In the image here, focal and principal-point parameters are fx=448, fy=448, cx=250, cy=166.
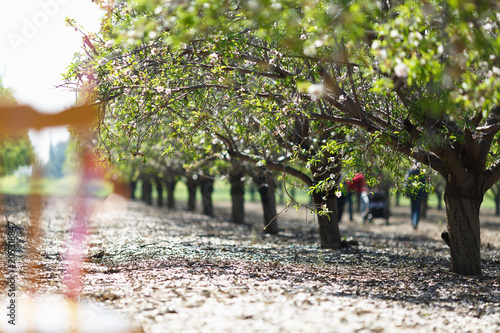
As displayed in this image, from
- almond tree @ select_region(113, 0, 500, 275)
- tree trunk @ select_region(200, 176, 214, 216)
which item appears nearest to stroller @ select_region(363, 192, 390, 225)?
tree trunk @ select_region(200, 176, 214, 216)

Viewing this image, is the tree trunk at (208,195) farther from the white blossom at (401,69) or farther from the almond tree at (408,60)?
the white blossom at (401,69)

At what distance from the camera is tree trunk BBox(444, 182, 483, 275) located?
311 inches

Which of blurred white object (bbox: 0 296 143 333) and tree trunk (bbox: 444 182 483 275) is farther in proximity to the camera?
tree trunk (bbox: 444 182 483 275)

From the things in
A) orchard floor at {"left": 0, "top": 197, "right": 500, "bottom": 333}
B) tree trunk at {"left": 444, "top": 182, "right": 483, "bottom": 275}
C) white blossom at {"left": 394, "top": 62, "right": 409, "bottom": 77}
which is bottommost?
orchard floor at {"left": 0, "top": 197, "right": 500, "bottom": 333}

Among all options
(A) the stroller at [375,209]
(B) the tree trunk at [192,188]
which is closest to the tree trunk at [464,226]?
(A) the stroller at [375,209]

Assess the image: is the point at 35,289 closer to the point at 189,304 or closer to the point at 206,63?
the point at 189,304

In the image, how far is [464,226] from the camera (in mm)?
8008

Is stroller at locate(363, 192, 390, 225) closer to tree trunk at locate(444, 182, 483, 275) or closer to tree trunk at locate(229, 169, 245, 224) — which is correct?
tree trunk at locate(229, 169, 245, 224)

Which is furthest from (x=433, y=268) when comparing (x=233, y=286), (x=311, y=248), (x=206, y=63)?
(x=206, y=63)

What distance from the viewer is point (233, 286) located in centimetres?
673

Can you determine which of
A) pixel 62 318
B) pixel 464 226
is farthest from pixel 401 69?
pixel 62 318

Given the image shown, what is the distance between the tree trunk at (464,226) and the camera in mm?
7906

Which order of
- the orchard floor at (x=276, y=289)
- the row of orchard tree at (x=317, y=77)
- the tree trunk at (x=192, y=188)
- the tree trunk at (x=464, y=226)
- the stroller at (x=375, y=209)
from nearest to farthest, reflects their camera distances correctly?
the orchard floor at (x=276, y=289) → the row of orchard tree at (x=317, y=77) → the tree trunk at (x=464, y=226) → the stroller at (x=375, y=209) → the tree trunk at (x=192, y=188)

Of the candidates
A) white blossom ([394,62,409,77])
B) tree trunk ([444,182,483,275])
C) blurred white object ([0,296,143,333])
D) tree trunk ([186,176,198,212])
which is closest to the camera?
white blossom ([394,62,409,77])
